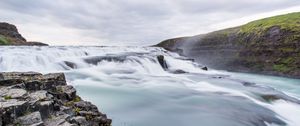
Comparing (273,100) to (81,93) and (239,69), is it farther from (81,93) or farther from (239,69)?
(239,69)

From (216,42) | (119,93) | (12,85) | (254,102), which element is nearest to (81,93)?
(119,93)

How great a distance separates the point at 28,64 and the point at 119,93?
13040 millimetres

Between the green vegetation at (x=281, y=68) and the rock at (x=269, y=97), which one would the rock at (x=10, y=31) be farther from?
the rock at (x=269, y=97)

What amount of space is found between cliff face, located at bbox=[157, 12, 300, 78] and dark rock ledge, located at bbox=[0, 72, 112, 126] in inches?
1398

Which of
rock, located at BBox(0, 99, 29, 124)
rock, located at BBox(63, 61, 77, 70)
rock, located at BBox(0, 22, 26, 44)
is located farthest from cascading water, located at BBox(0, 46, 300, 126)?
rock, located at BBox(0, 22, 26, 44)

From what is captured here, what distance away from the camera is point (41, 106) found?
6.46 meters

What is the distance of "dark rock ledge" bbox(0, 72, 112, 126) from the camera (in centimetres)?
575

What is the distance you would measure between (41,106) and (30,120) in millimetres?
759

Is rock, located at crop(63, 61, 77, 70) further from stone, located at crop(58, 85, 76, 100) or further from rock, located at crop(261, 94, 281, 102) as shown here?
stone, located at crop(58, 85, 76, 100)

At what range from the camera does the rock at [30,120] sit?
5.64m

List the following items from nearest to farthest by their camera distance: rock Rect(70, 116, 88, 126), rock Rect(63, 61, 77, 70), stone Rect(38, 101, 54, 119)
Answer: stone Rect(38, 101, 54, 119) → rock Rect(70, 116, 88, 126) → rock Rect(63, 61, 77, 70)

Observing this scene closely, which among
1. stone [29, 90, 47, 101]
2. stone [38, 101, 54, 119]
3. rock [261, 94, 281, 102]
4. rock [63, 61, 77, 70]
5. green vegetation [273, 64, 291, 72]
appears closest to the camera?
stone [38, 101, 54, 119]

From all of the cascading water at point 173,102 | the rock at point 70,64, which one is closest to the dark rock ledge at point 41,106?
the cascading water at point 173,102

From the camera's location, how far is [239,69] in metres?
47.0
